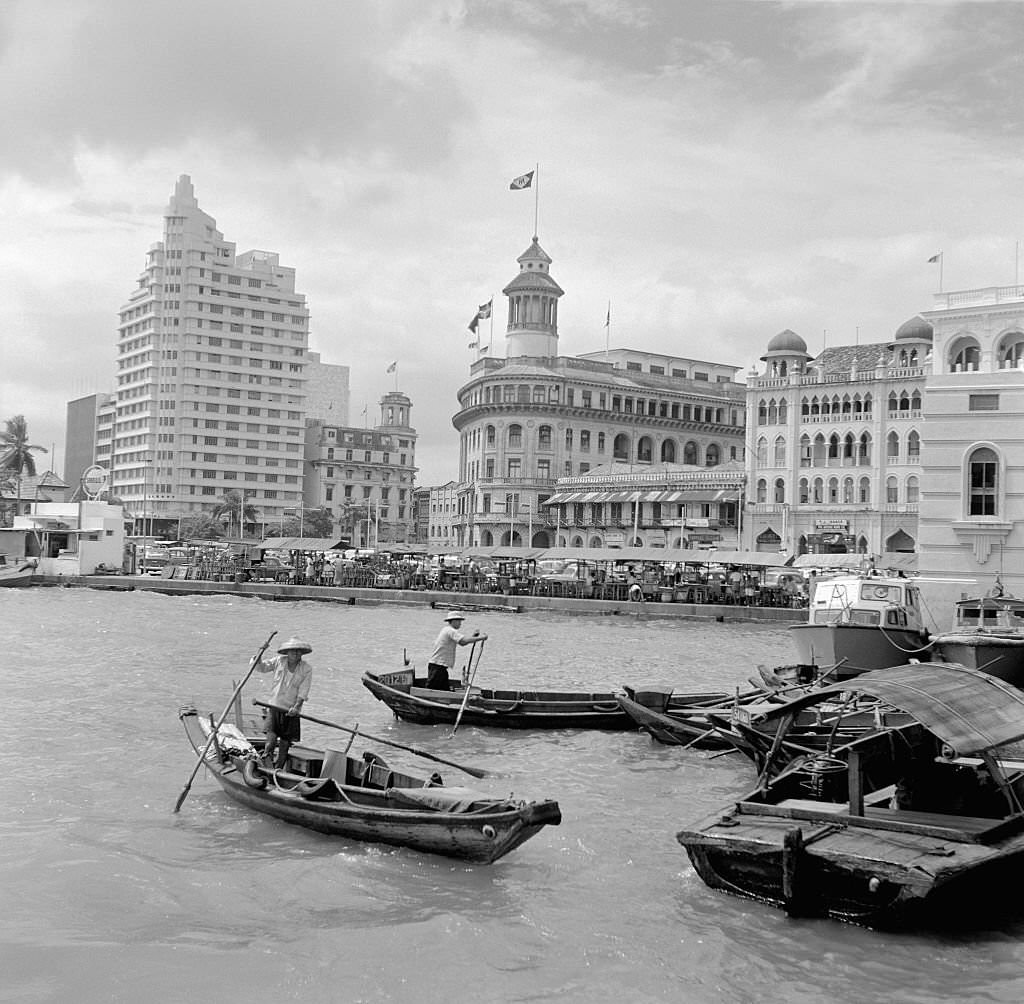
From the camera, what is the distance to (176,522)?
126125 mm

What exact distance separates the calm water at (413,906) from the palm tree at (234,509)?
10062cm

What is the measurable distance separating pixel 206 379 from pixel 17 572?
54714 millimetres

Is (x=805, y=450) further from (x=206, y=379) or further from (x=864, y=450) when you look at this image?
(x=206, y=379)

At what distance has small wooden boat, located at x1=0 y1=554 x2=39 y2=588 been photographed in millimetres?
74375

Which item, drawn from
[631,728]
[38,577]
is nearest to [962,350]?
[631,728]

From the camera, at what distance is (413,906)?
11.7m

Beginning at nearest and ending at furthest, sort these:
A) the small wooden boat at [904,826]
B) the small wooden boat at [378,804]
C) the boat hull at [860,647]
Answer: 1. the small wooden boat at [904,826]
2. the small wooden boat at [378,804]
3. the boat hull at [860,647]

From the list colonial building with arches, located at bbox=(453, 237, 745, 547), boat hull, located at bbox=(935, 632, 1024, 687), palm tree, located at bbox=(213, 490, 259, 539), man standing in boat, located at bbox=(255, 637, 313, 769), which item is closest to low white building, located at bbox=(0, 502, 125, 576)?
colonial building with arches, located at bbox=(453, 237, 745, 547)

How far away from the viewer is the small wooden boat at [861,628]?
2522 cm

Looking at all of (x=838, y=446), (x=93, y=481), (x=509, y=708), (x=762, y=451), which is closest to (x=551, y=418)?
(x=762, y=451)

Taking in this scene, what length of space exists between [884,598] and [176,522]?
109m

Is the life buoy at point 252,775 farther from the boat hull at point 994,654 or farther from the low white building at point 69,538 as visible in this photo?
the low white building at point 69,538

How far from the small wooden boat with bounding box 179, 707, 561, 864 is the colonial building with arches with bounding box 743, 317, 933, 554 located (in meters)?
61.2

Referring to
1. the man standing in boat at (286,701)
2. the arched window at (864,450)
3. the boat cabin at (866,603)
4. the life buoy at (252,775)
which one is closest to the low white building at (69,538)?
the arched window at (864,450)
